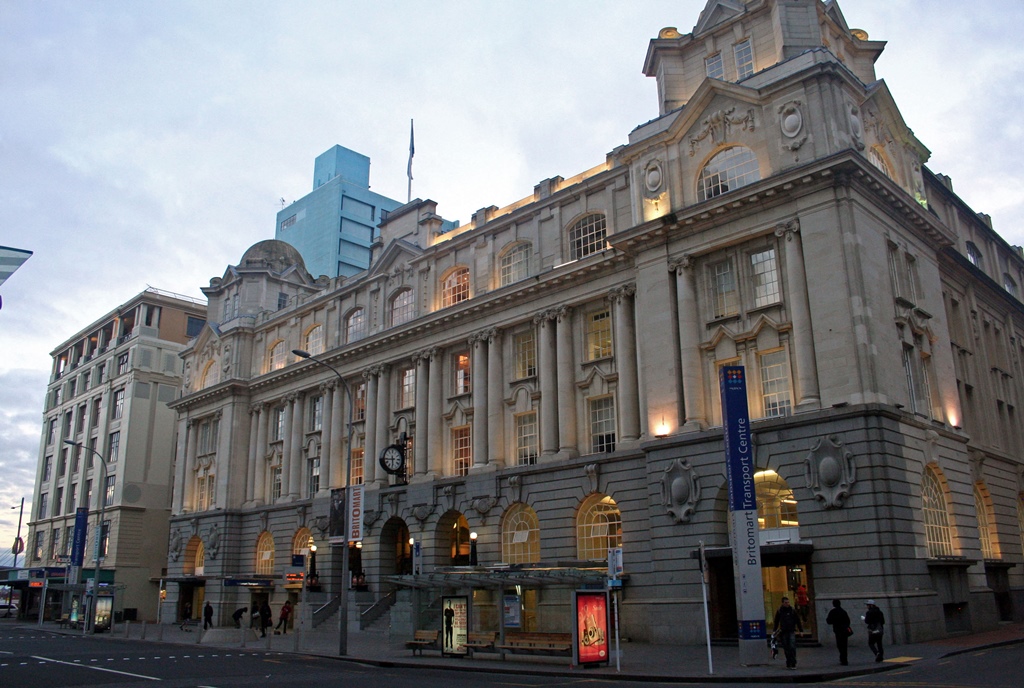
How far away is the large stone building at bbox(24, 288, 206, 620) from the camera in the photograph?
70.5m

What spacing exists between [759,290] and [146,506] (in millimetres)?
58587

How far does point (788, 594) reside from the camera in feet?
98.4

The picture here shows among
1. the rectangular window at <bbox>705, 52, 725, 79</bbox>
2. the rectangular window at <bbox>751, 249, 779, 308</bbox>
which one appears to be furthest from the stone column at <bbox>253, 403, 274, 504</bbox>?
the rectangular window at <bbox>751, 249, 779, 308</bbox>

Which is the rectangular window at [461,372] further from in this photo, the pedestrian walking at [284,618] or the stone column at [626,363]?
the pedestrian walking at [284,618]

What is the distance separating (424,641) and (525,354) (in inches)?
682

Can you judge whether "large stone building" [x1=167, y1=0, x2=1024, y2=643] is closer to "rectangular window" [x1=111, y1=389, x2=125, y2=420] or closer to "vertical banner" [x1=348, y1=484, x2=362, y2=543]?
"vertical banner" [x1=348, y1=484, x2=362, y2=543]

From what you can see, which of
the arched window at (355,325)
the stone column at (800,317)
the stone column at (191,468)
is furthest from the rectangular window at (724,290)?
the stone column at (191,468)

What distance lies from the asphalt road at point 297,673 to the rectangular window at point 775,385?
1019 cm

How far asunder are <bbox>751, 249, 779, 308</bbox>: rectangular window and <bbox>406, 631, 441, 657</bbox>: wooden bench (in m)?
17.3

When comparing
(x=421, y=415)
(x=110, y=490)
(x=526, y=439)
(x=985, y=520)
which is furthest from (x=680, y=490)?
(x=110, y=490)

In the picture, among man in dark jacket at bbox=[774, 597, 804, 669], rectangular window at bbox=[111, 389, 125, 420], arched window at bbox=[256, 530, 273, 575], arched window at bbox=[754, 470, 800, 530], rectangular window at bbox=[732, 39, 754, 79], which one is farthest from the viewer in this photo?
rectangular window at bbox=[111, 389, 125, 420]

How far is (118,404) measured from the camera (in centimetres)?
7712

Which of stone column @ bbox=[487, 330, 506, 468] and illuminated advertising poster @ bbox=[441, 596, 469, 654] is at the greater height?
stone column @ bbox=[487, 330, 506, 468]

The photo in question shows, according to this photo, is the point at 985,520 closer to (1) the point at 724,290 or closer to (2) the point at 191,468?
(1) the point at 724,290
